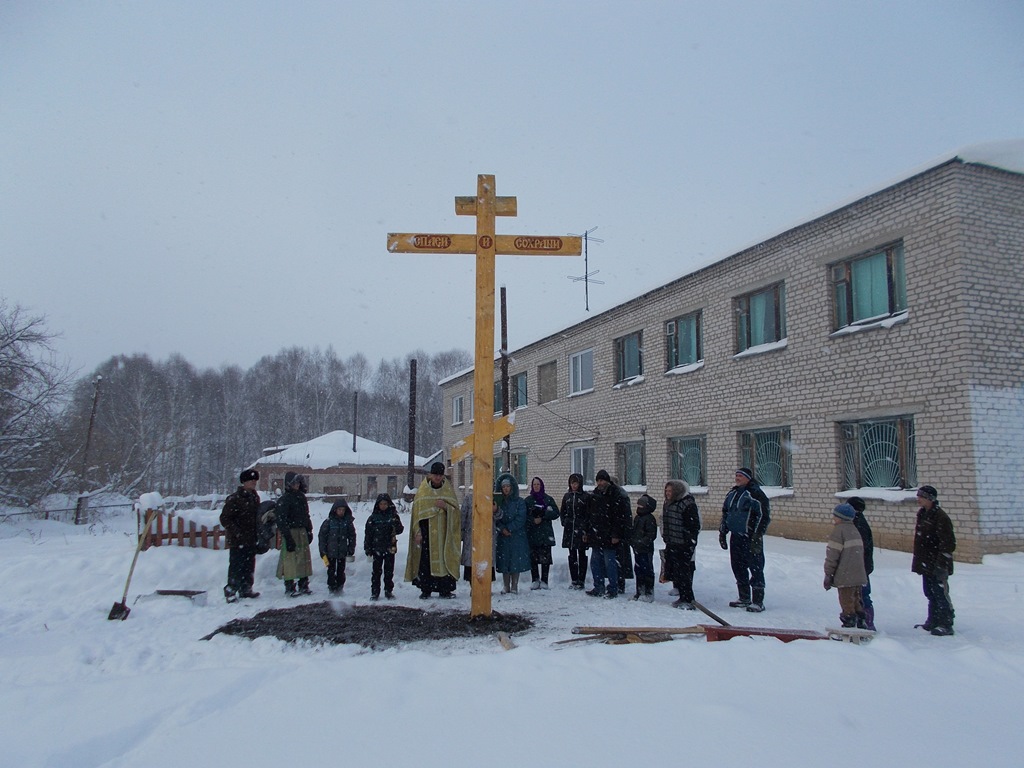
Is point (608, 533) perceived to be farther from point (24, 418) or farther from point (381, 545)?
point (24, 418)

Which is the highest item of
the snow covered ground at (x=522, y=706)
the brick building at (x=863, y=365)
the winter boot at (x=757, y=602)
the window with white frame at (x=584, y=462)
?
the brick building at (x=863, y=365)

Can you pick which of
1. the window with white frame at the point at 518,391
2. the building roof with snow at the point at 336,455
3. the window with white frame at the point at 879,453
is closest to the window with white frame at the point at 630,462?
the window with white frame at the point at 518,391

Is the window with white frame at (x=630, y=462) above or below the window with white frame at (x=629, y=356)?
below

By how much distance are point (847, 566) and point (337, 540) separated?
6246 millimetres

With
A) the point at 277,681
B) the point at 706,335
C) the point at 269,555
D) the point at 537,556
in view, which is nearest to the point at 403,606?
the point at 537,556

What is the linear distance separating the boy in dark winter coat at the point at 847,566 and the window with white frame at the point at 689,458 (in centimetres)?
908

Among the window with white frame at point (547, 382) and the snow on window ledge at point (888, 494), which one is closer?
the snow on window ledge at point (888, 494)

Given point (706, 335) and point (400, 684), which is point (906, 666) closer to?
point (400, 684)

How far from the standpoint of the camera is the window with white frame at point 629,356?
61.9 ft

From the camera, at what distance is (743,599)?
838cm

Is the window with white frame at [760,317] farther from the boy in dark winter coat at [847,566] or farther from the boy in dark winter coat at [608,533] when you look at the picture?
the boy in dark winter coat at [847,566]

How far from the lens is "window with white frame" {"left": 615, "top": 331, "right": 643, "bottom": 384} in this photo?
61.9 feet

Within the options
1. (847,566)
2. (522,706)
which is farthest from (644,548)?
(522,706)

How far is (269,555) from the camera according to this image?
415 inches
